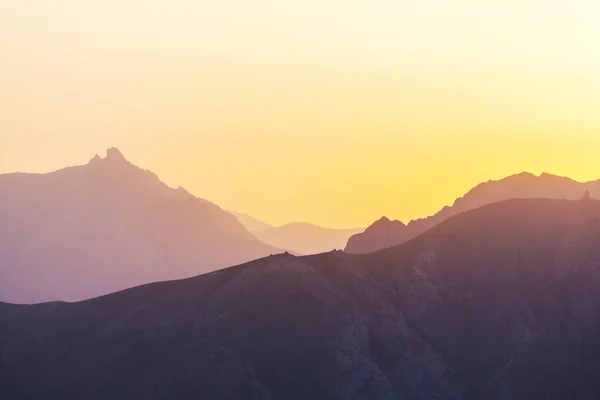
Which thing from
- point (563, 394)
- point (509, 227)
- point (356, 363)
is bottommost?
point (563, 394)

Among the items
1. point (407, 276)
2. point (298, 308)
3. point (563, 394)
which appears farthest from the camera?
point (407, 276)

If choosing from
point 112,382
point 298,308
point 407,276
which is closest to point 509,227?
point 407,276

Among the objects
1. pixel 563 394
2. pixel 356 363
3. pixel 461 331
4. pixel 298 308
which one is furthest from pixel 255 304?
pixel 563 394

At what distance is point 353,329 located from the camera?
13012 cm

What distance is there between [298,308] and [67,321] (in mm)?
36665

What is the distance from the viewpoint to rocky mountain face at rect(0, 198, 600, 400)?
124m

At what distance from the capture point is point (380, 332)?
132500mm

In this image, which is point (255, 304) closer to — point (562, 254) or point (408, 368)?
point (408, 368)

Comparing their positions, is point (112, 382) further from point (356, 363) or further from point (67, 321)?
point (356, 363)

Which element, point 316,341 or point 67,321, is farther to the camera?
point 67,321

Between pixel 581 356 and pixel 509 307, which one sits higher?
pixel 509 307

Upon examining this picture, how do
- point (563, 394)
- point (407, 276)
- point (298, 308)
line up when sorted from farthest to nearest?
point (407, 276) < point (298, 308) < point (563, 394)

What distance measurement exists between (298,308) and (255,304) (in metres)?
6.27

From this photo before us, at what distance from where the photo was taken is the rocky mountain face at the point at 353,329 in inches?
4875
